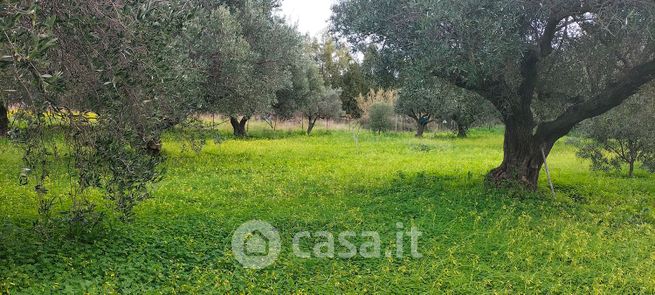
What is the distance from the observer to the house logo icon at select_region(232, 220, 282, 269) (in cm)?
730

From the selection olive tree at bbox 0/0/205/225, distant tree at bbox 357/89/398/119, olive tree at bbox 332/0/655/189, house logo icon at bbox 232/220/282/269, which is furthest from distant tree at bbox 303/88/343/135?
olive tree at bbox 0/0/205/225

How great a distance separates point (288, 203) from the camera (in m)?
10.9

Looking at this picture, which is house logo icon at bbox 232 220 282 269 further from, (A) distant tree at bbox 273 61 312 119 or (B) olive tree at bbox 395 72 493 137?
(A) distant tree at bbox 273 61 312 119

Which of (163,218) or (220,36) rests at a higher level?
(220,36)

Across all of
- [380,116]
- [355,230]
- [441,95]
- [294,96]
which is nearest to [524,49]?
[441,95]

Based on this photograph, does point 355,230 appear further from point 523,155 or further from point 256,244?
point 523,155

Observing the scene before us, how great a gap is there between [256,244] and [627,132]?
1338 cm

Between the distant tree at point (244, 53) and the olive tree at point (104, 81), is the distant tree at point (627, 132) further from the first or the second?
the olive tree at point (104, 81)

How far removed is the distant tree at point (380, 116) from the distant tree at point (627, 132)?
2240 centimetres

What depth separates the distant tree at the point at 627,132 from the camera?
14.5 metres

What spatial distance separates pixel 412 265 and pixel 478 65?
4840 mm

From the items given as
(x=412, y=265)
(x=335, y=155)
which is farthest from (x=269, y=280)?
(x=335, y=155)

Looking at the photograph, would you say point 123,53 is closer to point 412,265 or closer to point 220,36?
point 412,265

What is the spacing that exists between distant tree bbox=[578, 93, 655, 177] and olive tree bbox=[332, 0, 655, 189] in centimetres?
215
